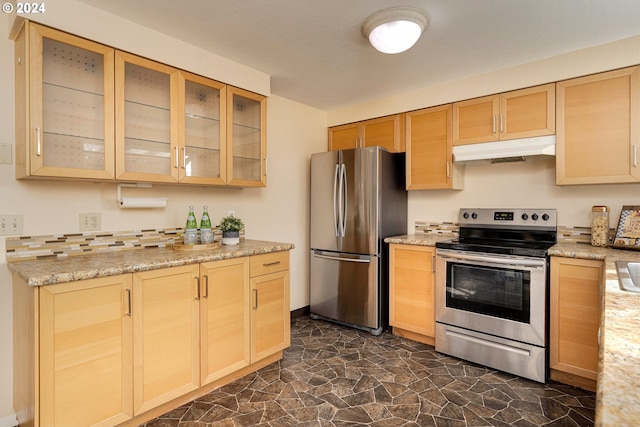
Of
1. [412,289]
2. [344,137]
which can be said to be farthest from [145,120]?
[412,289]

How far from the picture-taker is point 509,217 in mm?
2959

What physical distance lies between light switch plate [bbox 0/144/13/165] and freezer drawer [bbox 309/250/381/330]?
2.55 m

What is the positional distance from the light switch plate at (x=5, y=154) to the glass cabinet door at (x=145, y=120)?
1.80ft

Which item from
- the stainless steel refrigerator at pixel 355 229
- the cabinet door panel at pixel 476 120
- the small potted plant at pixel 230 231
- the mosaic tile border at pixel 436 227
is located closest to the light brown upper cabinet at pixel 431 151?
the cabinet door panel at pixel 476 120

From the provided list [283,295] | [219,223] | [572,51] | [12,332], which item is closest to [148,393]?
[12,332]

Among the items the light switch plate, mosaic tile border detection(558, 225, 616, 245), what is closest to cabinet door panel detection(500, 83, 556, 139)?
mosaic tile border detection(558, 225, 616, 245)

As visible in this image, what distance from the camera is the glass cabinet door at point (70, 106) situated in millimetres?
1774

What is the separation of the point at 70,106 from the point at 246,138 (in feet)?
3.97

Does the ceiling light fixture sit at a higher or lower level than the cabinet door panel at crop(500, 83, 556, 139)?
higher

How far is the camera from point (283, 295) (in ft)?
8.72

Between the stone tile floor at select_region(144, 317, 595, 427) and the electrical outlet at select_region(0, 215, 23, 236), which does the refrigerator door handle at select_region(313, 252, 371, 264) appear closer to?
the stone tile floor at select_region(144, 317, 595, 427)

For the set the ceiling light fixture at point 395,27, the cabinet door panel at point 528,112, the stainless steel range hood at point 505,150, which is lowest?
the stainless steel range hood at point 505,150

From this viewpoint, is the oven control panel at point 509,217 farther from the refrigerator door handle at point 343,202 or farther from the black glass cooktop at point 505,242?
the refrigerator door handle at point 343,202

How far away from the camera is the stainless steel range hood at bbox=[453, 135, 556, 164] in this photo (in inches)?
101
